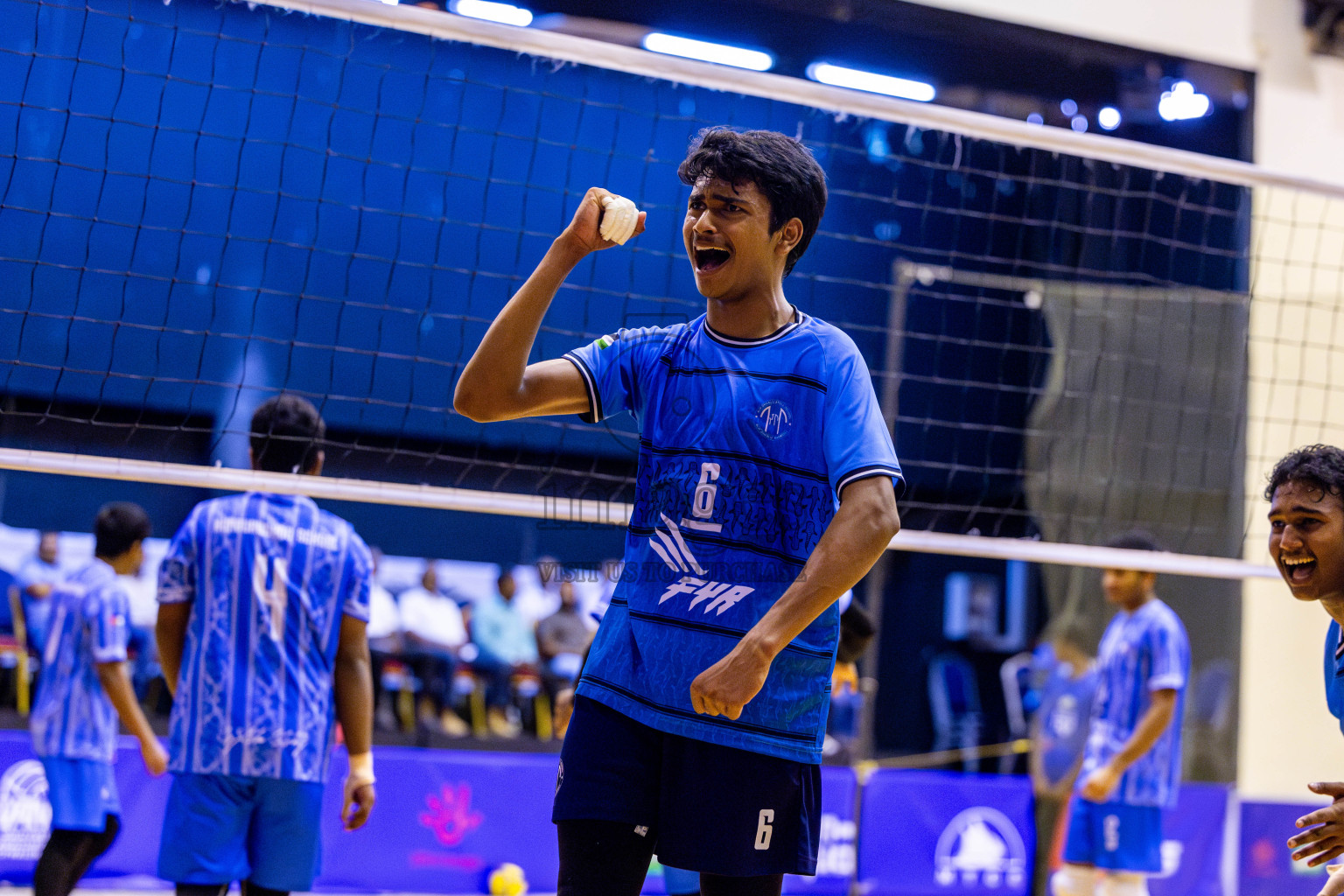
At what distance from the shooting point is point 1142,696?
16.9 feet

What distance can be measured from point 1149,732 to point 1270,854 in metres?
2.77

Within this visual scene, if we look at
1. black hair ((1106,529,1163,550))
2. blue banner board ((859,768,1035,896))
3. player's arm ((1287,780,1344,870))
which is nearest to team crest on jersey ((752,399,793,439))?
player's arm ((1287,780,1344,870))

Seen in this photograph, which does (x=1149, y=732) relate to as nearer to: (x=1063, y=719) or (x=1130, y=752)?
(x=1130, y=752)

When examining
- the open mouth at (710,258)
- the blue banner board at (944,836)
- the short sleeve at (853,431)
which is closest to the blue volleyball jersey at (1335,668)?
the short sleeve at (853,431)

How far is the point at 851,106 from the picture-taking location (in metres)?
3.59

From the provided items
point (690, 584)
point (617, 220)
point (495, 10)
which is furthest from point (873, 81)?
point (690, 584)

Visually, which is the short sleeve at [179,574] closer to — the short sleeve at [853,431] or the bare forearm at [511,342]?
the bare forearm at [511,342]

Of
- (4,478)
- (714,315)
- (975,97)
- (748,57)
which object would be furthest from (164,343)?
(714,315)

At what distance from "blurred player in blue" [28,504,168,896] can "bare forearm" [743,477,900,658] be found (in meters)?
2.91

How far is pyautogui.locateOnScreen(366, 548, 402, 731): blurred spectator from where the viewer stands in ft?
28.4

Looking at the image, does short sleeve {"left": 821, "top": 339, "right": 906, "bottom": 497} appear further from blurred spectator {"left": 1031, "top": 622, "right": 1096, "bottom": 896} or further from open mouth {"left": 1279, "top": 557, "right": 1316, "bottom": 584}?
blurred spectator {"left": 1031, "top": 622, "right": 1096, "bottom": 896}

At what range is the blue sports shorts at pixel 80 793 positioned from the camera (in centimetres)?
406

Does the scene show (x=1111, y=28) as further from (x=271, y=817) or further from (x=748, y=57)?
(x=271, y=817)

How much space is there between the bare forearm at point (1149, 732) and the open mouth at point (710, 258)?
12.2 ft
